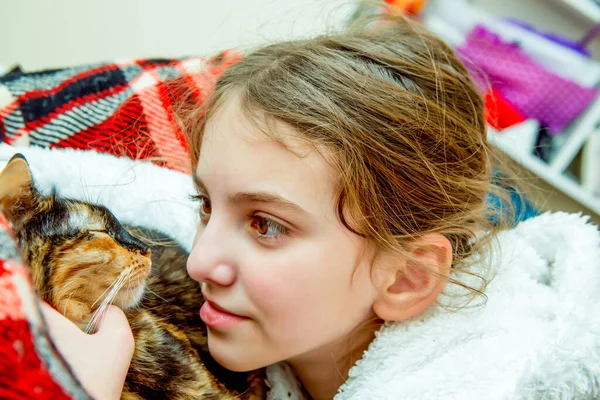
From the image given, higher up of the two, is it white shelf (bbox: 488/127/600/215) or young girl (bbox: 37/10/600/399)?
young girl (bbox: 37/10/600/399)

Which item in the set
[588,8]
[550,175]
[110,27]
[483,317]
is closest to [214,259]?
[483,317]

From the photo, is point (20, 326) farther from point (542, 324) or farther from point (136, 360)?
point (542, 324)

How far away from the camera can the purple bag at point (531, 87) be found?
1.74 meters

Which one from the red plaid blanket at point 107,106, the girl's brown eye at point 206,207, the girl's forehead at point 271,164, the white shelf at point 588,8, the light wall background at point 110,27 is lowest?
the light wall background at point 110,27

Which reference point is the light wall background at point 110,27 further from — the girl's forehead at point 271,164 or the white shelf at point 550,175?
the girl's forehead at point 271,164

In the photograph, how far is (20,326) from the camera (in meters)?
0.32

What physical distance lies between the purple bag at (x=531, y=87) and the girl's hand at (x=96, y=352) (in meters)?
1.60

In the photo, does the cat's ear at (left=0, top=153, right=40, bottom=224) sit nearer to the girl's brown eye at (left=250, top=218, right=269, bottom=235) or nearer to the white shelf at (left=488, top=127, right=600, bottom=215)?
the girl's brown eye at (left=250, top=218, right=269, bottom=235)

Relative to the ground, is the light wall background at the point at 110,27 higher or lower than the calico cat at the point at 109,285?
lower

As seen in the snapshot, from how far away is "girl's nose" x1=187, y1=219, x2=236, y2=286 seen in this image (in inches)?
23.0

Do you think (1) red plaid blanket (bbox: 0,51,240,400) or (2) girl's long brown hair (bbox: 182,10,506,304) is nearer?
(2) girl's long brown hair (bbox: 182,10,506,304)

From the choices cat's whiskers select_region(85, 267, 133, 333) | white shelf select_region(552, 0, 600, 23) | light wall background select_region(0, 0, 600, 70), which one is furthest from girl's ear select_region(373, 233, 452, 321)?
white shelf select_region(552, 0, 600, 23)

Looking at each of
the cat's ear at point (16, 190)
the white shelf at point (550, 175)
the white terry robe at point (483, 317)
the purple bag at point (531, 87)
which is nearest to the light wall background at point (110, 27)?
the purple bag at point (531, 87)

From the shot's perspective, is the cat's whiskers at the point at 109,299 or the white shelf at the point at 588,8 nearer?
the cat's whiskers at the point at 109,299
